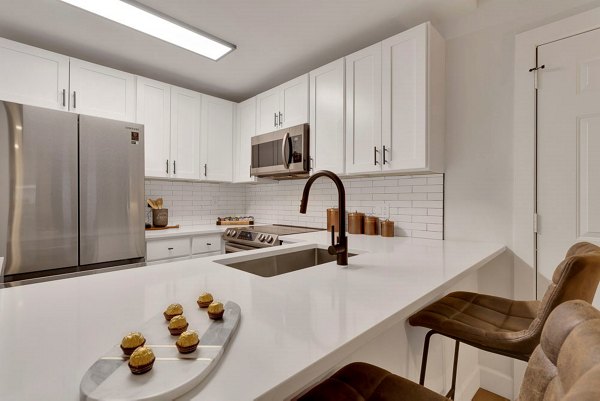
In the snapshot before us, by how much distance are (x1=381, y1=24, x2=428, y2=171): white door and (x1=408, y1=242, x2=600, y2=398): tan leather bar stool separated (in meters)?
1.00

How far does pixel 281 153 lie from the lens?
9.48 ft

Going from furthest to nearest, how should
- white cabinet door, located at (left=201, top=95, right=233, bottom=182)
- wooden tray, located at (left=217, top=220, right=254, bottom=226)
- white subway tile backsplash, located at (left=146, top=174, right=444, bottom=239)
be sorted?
1. wooden tray, located at (left=217, top=220, right=254, bottom=226)
2. white cabinet door, located at (left=201, top=95, right=233, bottom=182)
3. white subway tile backsplash, located at (left=146, top=174, right=444, bottom=239)

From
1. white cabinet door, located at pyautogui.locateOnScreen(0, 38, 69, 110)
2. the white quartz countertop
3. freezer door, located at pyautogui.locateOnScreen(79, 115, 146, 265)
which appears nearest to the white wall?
the white quartz countertop

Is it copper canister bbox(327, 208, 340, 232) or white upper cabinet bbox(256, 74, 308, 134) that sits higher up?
white upper cabinet bbox(256, 74, 308, 134)

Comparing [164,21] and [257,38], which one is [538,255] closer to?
[257,38]

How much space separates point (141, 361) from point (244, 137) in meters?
3.24

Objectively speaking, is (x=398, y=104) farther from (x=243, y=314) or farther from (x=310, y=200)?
(x=243, y=314)

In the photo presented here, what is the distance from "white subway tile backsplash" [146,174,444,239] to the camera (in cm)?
235

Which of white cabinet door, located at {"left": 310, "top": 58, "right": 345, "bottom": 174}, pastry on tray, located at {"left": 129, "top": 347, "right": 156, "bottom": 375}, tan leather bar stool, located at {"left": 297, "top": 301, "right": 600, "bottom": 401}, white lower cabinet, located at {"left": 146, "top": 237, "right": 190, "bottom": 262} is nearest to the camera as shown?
tan leather bar stool, located at {"left": 297, "top": 301, "right": 600, "bottom": 401}

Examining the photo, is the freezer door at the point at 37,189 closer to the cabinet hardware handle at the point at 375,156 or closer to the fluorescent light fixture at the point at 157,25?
the fluorescent light fixture at the point at 157,25

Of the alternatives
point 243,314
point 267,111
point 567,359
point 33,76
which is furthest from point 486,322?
point 33,76

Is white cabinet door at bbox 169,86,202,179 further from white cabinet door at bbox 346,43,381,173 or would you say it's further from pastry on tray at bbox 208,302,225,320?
pastry on tray at bbox 208,302,225,320

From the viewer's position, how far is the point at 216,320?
2.30 feet

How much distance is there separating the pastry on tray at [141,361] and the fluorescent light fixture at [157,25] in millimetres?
2181
